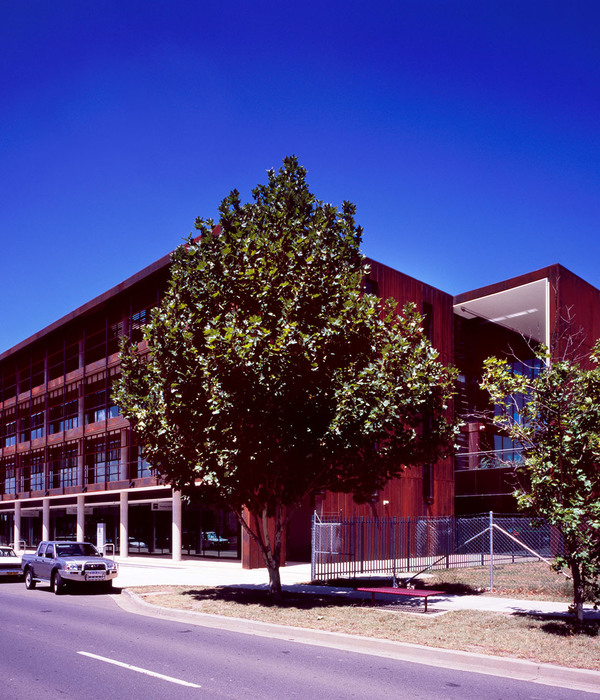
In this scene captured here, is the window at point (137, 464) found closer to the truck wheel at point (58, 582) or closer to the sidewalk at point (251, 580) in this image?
the sidewalk at point (251, 580)

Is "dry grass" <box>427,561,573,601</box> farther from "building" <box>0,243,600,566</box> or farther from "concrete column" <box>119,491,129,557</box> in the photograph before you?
"concrete column" <box>119,491,129,557</box>

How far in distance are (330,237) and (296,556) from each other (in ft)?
69.5

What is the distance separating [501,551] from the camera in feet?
115

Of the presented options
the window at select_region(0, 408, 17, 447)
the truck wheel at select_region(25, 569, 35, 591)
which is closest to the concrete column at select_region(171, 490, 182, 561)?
the truck wheel at select_region(25, 569, 35, 591)

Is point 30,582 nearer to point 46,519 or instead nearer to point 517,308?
point 517,308

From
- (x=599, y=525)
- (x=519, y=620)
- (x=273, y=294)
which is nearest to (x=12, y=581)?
(x=273, y=294)

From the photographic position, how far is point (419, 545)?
3138 centimetres

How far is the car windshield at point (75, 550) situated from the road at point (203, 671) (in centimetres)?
847

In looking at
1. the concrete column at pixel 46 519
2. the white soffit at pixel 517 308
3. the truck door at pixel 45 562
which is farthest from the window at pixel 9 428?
the white soffit at pixel 517 308

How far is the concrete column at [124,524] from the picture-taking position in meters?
41.0

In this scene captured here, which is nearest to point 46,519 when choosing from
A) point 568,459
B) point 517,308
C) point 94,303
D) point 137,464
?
point 137,464

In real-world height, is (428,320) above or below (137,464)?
above

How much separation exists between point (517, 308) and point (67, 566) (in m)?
27.9

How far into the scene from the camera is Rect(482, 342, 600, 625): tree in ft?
37.7
